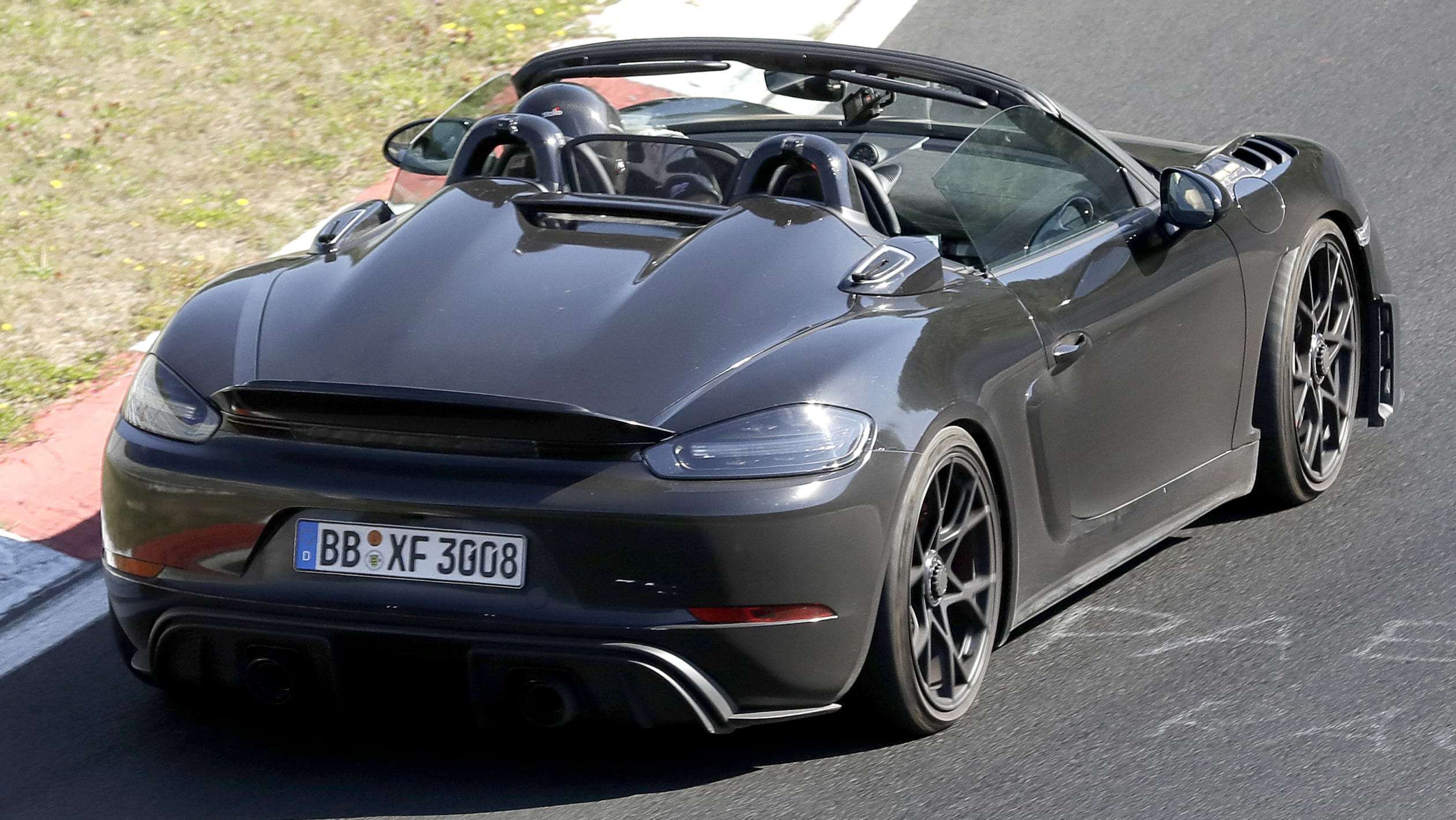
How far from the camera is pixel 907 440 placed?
3994 millimetres

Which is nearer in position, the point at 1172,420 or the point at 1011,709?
the point at 1011,709

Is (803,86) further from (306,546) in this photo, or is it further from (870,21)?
(870,21)

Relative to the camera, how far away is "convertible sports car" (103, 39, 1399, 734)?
3.78 metres

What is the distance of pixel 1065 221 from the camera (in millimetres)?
4992

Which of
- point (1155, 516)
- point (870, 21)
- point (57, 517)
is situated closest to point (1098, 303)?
point (1155, 516)

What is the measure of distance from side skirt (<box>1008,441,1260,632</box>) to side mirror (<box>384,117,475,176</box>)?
7.53 ft

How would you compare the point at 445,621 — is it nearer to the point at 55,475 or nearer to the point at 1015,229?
the point at 1015,229

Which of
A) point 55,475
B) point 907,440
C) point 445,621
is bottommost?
point 55,475

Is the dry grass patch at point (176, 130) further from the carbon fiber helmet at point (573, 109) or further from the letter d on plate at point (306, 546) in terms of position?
the letter d on plate at point (306, 546)

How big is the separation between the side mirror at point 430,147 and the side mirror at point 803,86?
98 centimetres

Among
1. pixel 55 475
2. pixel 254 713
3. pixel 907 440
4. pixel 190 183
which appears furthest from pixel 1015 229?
pixel 190 183

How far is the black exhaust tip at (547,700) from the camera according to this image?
3801 mm

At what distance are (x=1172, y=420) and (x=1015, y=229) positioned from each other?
72 cm

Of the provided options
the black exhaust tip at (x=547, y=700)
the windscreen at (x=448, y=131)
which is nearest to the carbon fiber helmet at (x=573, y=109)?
the windscreen at (x=448, y=131)
